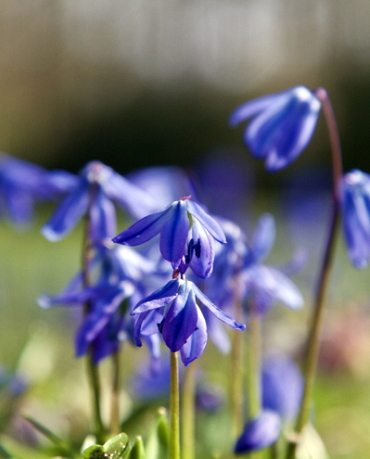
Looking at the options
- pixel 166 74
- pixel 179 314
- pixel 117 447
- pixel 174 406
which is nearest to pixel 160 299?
pixel 179 314

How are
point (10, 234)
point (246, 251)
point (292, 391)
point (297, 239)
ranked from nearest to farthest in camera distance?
point (246, 251)
point (292, 391)
point (297, 239)
point (10, 234)

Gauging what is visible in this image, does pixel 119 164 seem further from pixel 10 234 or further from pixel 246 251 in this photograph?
pixel 246 251

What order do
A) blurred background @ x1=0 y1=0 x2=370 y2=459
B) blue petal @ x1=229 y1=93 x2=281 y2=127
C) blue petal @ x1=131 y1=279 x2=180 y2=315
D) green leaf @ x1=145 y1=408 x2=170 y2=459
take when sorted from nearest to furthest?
blue petal @ x1=131 y1=279 x2=180 y2=315
green leaf @ x1=145 y1=408 x2=170 y2=459
blue petal @ x1=229 y1=93 x2=281 y2=127
blurred background @ x1=0 y1=0 x2=370 y2=459

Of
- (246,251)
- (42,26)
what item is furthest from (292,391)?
(42,26)

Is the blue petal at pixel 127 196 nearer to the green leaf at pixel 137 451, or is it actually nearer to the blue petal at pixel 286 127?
the blue petal at pixel 286 127

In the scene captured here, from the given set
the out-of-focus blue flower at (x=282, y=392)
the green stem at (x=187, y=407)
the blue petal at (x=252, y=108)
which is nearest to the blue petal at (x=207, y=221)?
the blue petal at (x=252, y=108)

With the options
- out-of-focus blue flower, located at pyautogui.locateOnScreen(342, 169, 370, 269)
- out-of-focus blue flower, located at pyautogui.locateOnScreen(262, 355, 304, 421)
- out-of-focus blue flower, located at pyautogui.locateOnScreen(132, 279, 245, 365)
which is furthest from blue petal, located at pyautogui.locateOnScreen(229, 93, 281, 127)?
out-of-focus blue flower, located at pyautogui.locateOnScreen(262, 355, 304, 421)

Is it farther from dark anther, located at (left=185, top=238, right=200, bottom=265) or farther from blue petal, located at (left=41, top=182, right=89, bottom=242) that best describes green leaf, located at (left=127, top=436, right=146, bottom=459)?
blue petal, located at (left=41, top=182, right=89, bottom=242)
